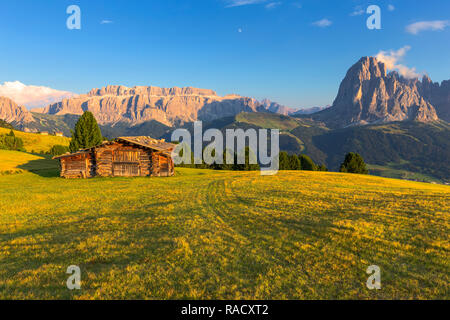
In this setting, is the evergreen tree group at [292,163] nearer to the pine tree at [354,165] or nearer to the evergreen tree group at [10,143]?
the pine tree at [354,165]

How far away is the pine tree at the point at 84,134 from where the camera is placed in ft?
231

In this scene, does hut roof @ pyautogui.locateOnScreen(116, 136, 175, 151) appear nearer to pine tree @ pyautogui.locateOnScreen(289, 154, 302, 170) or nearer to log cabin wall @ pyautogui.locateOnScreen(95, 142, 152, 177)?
log cabin wall @ pyautogui.locateOnScreen(95, 142, 152, 177)

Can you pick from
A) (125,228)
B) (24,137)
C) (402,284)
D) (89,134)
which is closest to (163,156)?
(125,228)

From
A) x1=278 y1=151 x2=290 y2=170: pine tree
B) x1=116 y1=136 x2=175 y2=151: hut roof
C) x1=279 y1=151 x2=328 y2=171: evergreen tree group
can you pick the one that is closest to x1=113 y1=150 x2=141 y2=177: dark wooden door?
x1=116 y1=136 x2=175 y2=151: hut roof

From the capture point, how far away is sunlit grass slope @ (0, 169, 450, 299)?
7.90 m

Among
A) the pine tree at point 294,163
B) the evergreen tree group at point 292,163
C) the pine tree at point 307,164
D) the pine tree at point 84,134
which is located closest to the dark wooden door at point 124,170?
the pine tree at point 84,134

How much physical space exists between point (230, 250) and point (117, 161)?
41457 millimetres

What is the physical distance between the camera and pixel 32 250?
11797mm

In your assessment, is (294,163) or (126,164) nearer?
(126,164)

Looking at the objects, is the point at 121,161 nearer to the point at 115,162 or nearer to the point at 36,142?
the point at 115,162

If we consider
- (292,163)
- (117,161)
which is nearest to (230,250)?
(117,161)

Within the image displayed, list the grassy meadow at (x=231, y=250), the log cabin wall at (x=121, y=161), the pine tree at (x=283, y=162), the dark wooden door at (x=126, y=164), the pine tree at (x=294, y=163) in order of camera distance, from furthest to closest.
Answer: the pine tree at (x=294, y=163), the pine tree at (x=283, y=162), the dark wooden door at (x=126, y=164), the log cabin wall at (x=121, y=161), the grassy meadow at (x=231, y=250)

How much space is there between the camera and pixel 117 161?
151ft

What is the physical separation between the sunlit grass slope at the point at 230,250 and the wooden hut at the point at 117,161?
82.9 feet
